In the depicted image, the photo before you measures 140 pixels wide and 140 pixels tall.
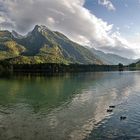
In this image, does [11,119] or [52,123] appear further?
[11,119]

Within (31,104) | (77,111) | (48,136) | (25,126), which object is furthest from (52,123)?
(31,104)

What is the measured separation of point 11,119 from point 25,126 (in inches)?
330

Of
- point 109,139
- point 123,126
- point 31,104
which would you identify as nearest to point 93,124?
point 123,126

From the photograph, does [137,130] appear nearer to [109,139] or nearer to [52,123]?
[109,139]

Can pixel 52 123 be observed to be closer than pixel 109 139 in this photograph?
No

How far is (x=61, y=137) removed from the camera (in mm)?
46969

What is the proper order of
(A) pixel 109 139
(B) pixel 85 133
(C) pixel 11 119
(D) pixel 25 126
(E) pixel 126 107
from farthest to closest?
(E) pixel 126 107 → (C) pixel 11 119 → (D) pixel 25 126 → (B) pixel 85 133 → (A) pixel 109 139

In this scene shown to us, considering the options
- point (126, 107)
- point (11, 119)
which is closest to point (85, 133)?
point (11, 119)

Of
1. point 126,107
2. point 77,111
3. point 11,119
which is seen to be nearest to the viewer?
point 11,119

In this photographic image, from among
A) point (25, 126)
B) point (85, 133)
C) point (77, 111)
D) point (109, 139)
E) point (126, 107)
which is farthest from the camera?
point (126, 107)

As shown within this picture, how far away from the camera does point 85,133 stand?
49625 mm

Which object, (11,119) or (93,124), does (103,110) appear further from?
(11,119)

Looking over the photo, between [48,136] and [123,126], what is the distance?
57.7ft

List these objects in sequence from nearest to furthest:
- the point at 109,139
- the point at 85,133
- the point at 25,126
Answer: the point at 109,139, the point at 85,133, the point at 25,126
